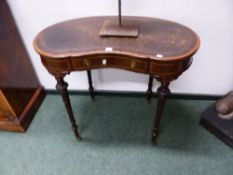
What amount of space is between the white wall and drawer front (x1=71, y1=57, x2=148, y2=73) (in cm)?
49

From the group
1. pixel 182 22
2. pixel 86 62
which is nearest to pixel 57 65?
pixel 86 62

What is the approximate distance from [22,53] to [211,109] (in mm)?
1499

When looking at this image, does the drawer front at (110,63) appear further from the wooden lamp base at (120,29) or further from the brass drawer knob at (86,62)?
the wooden lamp base at (120,29)

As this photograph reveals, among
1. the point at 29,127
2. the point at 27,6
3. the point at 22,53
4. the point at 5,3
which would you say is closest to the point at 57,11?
the point at 27,6

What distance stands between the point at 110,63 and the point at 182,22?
0.63 meters

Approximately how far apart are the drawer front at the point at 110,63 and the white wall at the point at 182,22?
0.49 m

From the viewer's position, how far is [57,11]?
58.9 inches

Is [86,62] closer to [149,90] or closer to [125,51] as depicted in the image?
[125,51]

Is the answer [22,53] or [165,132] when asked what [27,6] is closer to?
[22,53]

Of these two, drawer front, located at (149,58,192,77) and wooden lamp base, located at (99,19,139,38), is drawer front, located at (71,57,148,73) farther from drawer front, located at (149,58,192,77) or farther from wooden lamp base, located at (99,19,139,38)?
wooden lamp base, located at (99,19,139,38)

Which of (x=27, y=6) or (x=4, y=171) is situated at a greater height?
(x=27, y=6)

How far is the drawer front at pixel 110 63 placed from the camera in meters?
1.10

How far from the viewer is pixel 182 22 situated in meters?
1.44

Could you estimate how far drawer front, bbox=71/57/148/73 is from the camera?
1.10 m
